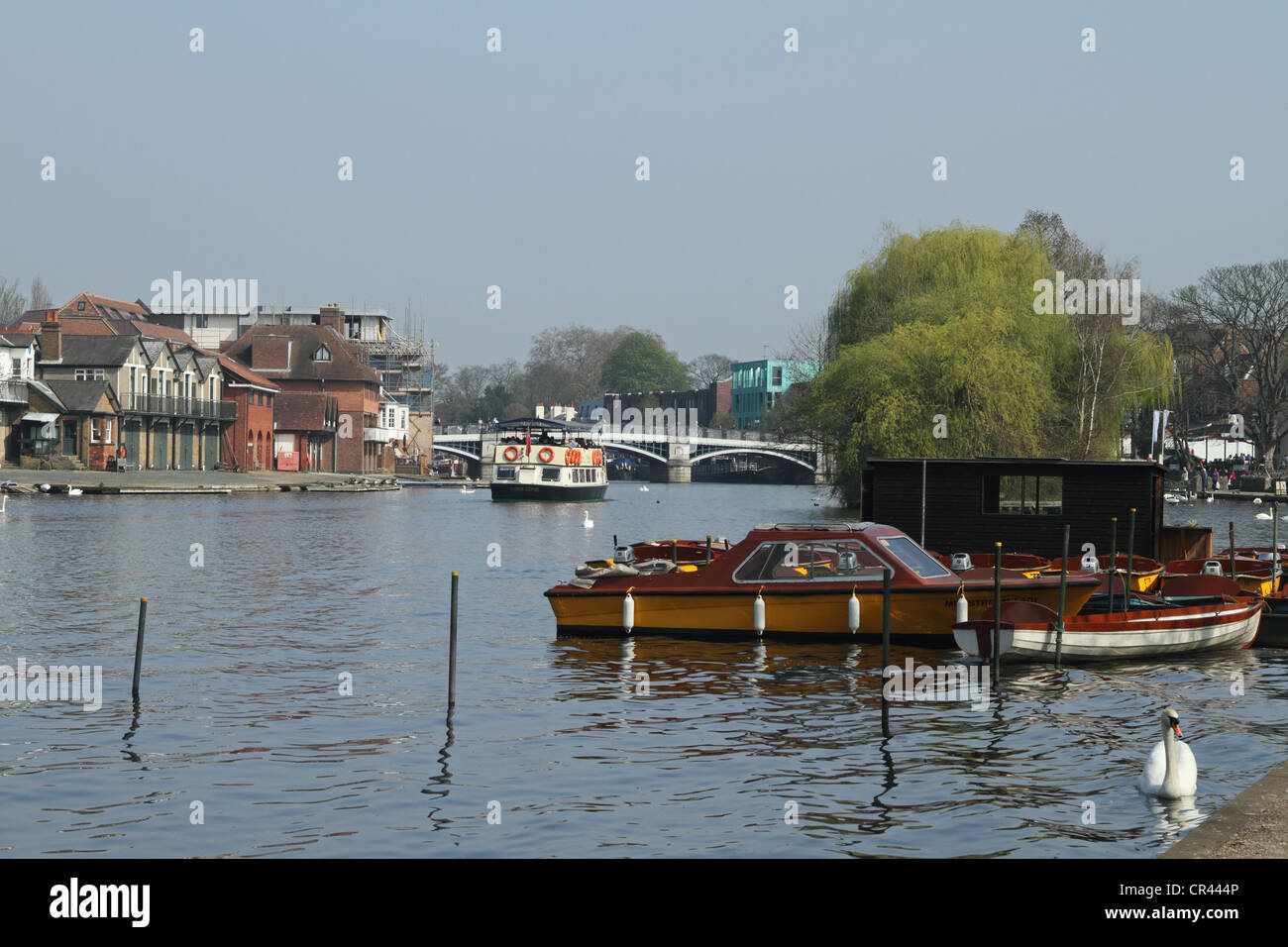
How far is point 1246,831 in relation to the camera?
10945mm

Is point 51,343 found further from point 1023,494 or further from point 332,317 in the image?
point 1023,494

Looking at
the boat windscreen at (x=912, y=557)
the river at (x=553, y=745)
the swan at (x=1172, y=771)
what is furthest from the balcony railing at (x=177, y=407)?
the swan at (x=1172, y=771)

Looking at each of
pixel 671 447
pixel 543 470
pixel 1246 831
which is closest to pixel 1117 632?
pixel 1246 831

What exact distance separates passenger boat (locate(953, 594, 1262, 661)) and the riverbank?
6655 cm

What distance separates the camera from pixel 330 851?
12.5 metres

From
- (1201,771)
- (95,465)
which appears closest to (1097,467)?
(1201,771)

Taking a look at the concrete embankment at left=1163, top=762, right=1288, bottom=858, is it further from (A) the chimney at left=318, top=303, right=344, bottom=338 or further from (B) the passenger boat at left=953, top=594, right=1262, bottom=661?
(A) the chimney at left=318, top=303, right=344, bottom=338

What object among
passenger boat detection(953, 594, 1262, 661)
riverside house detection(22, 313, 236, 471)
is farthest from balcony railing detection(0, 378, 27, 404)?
passenger boat detection(953, 594, 1262, 661)

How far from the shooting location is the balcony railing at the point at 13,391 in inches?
3440

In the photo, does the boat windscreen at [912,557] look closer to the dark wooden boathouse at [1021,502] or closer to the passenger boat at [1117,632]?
the passenger boat at [1117,632]

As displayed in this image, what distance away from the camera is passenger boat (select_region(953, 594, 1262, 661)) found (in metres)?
22.5

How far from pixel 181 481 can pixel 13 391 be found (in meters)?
11.3
